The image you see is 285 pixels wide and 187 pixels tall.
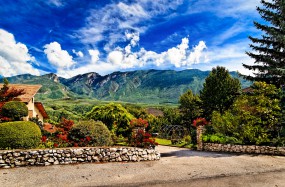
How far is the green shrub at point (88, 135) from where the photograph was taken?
13960 mm

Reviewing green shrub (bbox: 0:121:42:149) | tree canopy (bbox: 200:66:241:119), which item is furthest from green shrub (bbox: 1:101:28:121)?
tree canopy (bbox: 200:66:241:119)

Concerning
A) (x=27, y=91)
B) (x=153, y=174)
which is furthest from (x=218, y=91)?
(x=27, y=91)

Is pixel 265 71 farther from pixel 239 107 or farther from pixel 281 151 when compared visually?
pixel 281 151

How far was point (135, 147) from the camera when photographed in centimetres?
1410

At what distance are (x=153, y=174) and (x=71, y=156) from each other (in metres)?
4.75

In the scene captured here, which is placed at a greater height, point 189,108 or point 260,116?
point 189,108

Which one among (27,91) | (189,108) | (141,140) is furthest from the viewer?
(189,108)

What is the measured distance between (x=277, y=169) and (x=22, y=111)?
1660cm

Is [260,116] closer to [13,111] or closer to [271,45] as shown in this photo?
[271,45]

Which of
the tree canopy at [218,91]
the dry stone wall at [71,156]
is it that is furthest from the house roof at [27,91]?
the tree canopy at [218,91]

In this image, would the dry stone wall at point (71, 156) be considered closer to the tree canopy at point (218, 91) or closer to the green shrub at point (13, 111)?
the green shrub at point (13, 111)

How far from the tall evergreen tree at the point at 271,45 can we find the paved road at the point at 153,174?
9.23 m

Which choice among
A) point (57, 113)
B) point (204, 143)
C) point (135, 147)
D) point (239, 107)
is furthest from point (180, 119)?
point (57, 113)

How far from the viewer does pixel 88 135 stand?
14102 millimetres
